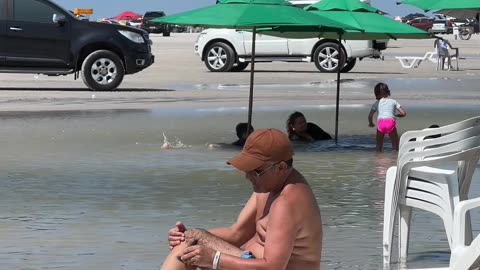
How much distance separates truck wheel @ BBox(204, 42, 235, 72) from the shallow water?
14468mm

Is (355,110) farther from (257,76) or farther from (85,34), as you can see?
(257,76)

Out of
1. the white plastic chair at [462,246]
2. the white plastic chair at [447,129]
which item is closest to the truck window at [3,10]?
the white plastic chair at [447,129]

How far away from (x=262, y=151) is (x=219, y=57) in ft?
94.0

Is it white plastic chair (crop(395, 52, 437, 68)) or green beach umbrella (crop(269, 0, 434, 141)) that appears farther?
white plastic chair (crop(395, 52, 437, 68))

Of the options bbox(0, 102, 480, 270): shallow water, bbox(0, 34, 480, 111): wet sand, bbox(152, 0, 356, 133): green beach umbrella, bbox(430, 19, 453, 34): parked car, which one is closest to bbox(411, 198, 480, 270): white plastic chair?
bbox(0, 102, 480, 270): shallow water

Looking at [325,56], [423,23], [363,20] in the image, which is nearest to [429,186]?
[363,20]

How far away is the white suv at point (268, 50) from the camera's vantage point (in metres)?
33.2

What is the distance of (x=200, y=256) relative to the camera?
17.2 feet

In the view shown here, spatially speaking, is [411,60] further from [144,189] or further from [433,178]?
[433,178]

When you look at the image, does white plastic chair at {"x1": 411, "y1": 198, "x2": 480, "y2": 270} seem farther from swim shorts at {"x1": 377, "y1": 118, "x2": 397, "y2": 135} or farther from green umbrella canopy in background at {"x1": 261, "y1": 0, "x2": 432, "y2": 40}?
green umbrella canopy in background at {"x1": 261, "y1": 0, "x2": 432, "y2": 40}

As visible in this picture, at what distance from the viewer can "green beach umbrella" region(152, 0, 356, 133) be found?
45.3 feet

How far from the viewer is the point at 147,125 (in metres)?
17.9

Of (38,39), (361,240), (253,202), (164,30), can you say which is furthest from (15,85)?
(164,30)

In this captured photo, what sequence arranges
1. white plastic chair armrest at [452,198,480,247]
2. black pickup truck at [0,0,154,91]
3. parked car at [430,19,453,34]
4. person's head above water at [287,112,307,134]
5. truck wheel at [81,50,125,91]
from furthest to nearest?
parked car at [430,19,453,34] < truck wheel at [81,50,125,91] < black pickup truck at [0,0,154,91] < person's head above water at [287,112,307,134] < white plastic chair armrest at [452,198,480,247]
